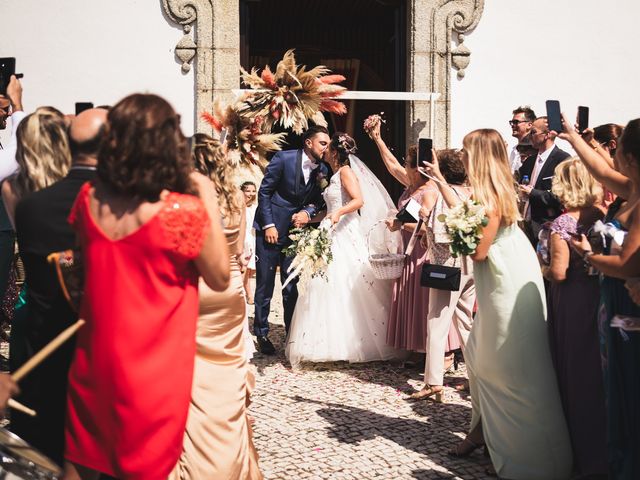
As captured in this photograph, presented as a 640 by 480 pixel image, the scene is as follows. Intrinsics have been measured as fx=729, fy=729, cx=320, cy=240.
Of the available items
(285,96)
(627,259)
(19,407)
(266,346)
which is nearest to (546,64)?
(285,96)

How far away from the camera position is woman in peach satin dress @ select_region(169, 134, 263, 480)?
3514mm

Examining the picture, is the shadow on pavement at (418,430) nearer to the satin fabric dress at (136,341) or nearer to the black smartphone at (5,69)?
the satin fabric dress at (136,341)

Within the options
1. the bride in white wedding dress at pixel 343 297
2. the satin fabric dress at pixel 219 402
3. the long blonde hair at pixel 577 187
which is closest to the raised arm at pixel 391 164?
the bride in white wedding dress at pixel 343 297

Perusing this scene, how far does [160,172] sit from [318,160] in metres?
4.75

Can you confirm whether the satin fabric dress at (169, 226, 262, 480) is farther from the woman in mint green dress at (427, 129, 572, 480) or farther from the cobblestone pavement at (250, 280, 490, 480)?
the woman in mint green dress at (427, 129, 572, 480)

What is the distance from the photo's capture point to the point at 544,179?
6.59m

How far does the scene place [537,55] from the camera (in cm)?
984

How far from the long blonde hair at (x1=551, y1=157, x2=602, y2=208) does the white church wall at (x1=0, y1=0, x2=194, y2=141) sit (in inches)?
234

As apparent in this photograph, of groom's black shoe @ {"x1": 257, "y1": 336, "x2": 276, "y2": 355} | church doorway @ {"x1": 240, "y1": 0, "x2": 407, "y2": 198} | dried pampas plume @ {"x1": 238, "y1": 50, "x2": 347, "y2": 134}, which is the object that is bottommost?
groom's black shoe @ {"x1": 257, "y1": 336, "x2": 276, "y2": 355}

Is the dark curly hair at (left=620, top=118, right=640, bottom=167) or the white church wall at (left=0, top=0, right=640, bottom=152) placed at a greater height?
the white church wall at (left=0, top=0, right=640, bottom=152)

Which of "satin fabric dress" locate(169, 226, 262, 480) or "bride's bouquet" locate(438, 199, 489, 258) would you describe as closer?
"satin fabric dress" locate(169, 226, 262, 480)

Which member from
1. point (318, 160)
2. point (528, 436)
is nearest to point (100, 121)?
point (528, 436)

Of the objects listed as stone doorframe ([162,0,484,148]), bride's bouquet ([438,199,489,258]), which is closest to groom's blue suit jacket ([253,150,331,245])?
stone doorframe ([162,0,484,148])

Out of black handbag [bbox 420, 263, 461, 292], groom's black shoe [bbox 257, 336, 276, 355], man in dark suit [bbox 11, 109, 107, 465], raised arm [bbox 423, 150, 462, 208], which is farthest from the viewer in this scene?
groom's black shoe [bbox 257, 336, 276, 355]
